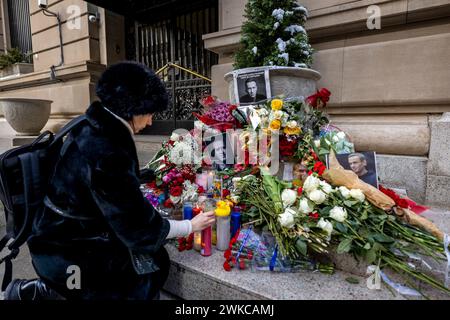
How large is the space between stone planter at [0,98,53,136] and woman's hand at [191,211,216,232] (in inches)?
266

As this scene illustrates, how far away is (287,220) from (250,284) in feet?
1.51

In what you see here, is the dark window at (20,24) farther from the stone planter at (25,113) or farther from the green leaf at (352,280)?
the green leaf at (352,280)

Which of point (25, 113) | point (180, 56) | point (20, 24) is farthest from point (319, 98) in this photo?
point (20, 24)

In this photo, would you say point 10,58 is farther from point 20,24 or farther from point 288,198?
point 288,198

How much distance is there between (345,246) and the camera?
1748 mm

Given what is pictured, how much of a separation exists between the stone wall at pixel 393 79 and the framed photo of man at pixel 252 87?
131 centimetres

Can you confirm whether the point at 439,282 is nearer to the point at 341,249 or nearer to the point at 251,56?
the point at 341,249

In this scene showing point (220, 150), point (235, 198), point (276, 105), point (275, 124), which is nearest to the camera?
point (235, 198)

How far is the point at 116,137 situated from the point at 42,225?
639 mm

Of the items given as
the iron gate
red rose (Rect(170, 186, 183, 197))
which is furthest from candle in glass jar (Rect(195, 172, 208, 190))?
the iron gate

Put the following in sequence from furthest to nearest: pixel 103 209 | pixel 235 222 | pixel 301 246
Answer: pixel 235 222 → pixel 301 246 → pixel 103 209

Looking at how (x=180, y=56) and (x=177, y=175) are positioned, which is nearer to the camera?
(x=177, y=175)

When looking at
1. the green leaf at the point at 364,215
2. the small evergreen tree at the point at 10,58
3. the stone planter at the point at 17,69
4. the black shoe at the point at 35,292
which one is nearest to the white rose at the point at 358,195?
the green leaf at the point at 364,215
